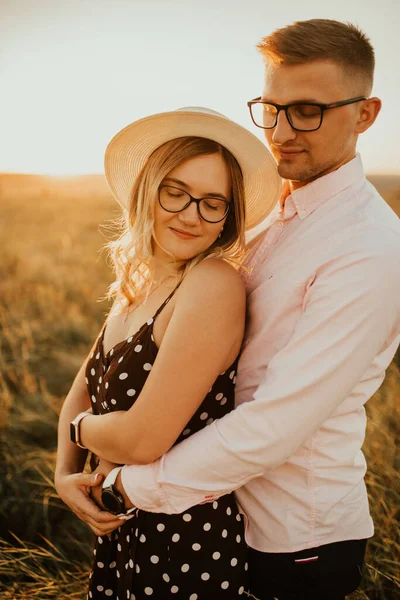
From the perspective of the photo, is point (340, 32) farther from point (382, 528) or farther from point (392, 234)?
point (382, 528)

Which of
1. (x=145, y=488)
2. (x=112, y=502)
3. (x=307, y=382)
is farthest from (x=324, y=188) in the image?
(x=112, y=502)

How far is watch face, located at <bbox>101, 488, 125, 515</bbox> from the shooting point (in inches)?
75.2

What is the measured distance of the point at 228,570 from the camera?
199 centimetres

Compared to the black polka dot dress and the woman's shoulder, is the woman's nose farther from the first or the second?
the black polka dot dress

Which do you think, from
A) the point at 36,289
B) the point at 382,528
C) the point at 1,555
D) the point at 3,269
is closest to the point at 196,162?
the point at 382,528

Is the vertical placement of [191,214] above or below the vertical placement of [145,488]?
above

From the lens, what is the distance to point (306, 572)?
1.98 metres

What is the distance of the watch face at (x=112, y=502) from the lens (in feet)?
6.27

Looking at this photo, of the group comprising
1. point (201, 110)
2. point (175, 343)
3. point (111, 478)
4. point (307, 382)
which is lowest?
point (111, 478)

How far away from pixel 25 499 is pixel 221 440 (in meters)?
2.10

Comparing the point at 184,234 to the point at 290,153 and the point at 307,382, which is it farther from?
the point at 307,382

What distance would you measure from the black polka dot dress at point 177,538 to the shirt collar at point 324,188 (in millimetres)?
629

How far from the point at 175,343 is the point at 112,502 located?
598mm

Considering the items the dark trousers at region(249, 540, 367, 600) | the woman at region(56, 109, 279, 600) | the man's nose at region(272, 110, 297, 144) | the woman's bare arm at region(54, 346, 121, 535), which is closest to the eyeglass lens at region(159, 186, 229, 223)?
the woman at region(56, 109, 279, 600)
